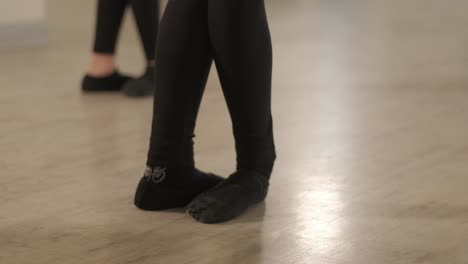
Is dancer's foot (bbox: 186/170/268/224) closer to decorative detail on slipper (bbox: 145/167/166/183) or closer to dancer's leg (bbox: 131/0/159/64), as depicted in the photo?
decorative detail on slipper (bbox: 145/167/166/183)

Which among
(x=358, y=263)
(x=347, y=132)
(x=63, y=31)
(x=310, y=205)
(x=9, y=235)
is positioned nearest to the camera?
(x=358, y=263)

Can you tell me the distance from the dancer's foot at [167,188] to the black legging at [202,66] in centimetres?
2

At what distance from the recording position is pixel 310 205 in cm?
155

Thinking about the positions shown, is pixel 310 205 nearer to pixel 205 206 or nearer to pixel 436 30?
pixel 205 206

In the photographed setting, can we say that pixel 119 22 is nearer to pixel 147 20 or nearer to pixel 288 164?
pixel 147 20

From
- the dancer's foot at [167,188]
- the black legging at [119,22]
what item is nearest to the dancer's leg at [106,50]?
the black legging at [119,22]

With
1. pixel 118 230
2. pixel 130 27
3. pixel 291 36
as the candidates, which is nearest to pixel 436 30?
pixel 291 36

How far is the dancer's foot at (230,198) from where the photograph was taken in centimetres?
145

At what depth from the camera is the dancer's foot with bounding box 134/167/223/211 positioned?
1.49 m

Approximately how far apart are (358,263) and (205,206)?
11.7 inches

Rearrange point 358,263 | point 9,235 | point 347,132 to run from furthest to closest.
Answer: point 347,132, point 9,235, point 358,263

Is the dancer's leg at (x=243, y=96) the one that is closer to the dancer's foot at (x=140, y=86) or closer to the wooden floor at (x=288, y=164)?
the wooden floor at (x=288, y=164)

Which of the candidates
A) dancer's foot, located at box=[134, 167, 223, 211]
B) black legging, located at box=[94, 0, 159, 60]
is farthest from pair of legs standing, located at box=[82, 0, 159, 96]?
dancer's foot, located at box=[134, 167, 223, 211]

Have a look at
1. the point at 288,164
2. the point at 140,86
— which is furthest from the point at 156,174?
the point at 140,86
